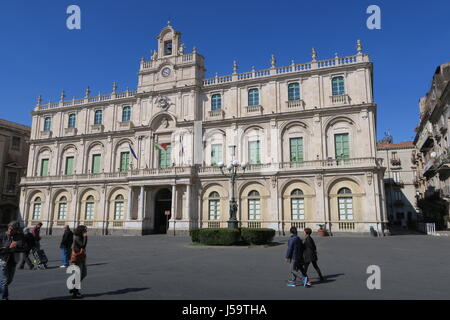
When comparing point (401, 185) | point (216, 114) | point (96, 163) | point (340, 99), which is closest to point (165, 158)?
point (216, 114)

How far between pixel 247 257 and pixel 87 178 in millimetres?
28929

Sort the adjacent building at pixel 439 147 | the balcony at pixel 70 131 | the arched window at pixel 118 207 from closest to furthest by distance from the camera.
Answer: the adjacent building at pixel 439 147 → the arched window at pixel 118 207 → the balcony at pixel 70 131

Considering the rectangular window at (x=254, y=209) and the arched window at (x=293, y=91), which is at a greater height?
the arched window at (x=293, y=91)

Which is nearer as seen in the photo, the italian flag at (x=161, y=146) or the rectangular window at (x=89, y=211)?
the italian flag at (x=161, y=146)

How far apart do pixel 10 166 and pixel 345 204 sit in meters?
41.4

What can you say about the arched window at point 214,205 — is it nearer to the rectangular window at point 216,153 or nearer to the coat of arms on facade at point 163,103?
the rectangular window at point 216,153

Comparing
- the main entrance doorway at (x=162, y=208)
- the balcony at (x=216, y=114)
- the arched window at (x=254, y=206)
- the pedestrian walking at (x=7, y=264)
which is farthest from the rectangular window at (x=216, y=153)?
the pedestrian walking at (x=7, y=264)

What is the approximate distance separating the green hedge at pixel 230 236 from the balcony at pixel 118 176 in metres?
13.4

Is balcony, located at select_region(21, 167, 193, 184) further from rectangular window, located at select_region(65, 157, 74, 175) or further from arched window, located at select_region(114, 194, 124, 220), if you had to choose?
arched window, located at select_region(114, 194, 124, 220)

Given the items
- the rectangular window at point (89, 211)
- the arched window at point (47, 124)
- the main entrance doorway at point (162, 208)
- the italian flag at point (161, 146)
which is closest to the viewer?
the italian flag at point (161, 146)

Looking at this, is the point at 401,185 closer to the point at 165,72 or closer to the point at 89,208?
the point at 165,72

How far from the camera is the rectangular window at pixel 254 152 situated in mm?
32156
